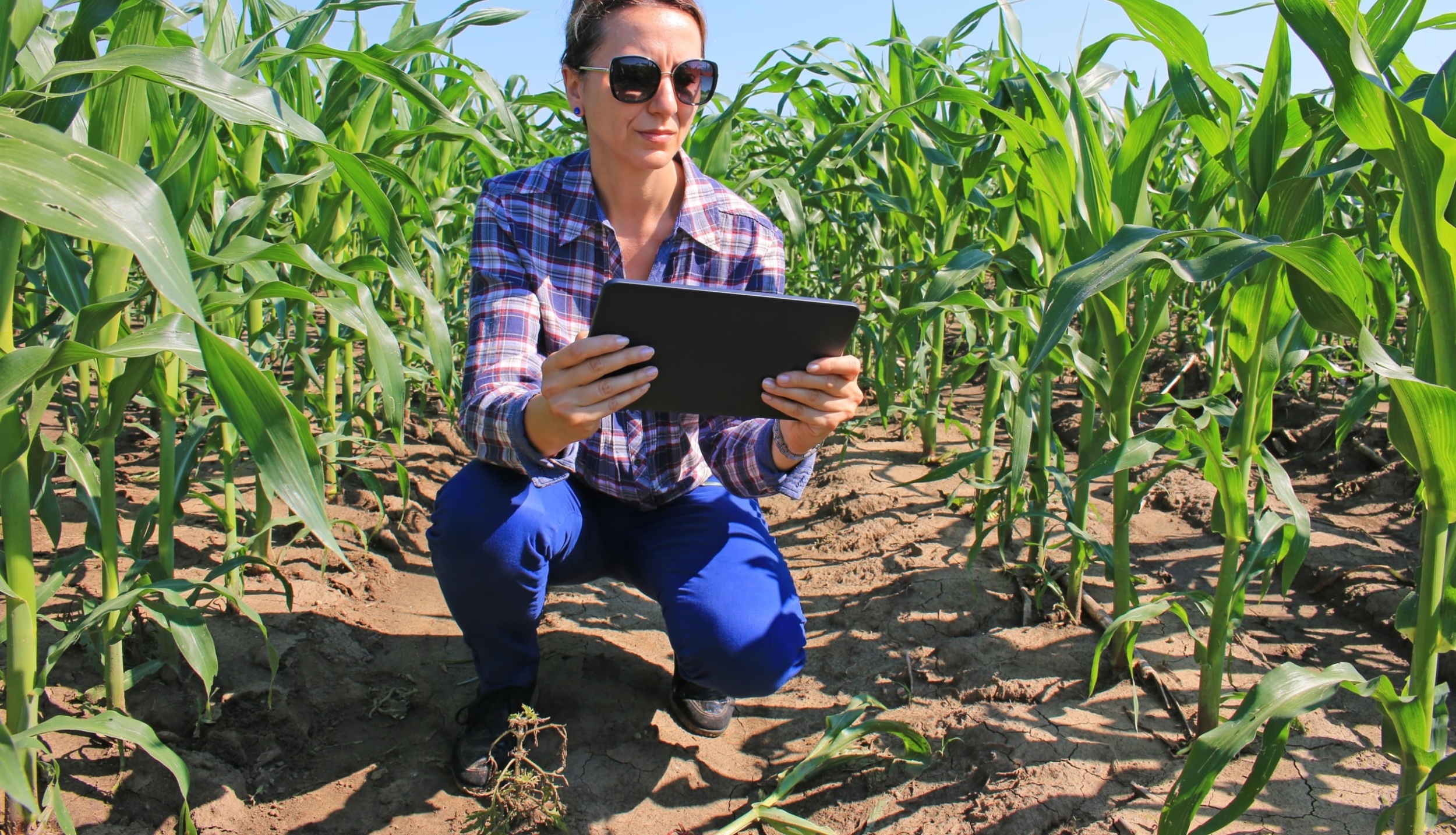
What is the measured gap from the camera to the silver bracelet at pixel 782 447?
176 cm

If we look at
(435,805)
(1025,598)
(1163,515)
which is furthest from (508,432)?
(1163,515)

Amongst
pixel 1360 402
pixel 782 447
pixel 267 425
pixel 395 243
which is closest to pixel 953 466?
pixel 782 447

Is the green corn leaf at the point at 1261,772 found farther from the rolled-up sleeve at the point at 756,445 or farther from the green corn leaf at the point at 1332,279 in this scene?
the rolled-up sleeve at the point at 756,445

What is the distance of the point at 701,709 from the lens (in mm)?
1960

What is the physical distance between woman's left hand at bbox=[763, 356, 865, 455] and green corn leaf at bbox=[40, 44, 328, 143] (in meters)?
0.77

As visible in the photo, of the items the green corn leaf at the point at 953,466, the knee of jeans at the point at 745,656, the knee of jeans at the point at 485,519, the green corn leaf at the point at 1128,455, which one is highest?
the green corn leaf at the point at 1128,455

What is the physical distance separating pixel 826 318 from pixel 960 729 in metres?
0.91

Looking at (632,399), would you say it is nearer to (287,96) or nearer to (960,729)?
(960,729)

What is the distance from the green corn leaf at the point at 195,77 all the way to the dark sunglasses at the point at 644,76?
702mm

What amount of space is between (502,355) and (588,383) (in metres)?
0.33

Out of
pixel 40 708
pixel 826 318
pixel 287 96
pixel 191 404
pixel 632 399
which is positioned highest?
pixel 287 96

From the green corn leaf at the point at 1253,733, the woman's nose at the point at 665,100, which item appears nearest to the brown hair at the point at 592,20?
the woman's nose at the point at 665,100

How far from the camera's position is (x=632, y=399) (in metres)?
1.52

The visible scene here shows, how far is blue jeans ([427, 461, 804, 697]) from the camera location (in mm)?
1786
